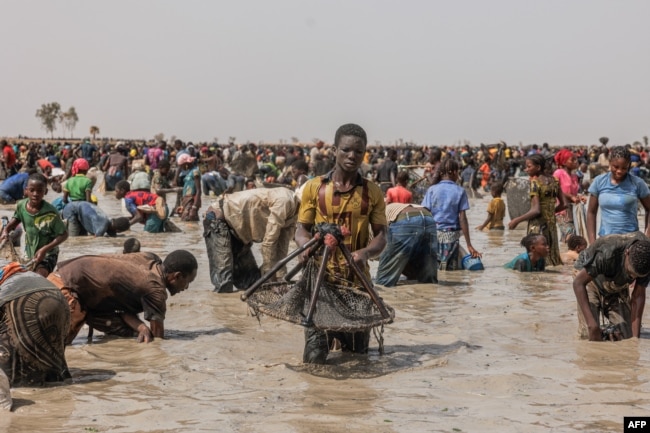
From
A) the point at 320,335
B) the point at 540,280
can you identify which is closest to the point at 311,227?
the point at 320,335

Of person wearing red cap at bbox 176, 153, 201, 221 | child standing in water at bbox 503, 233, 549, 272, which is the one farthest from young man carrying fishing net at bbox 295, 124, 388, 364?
person wearing red cap at bbox 176, 153, 201, 221

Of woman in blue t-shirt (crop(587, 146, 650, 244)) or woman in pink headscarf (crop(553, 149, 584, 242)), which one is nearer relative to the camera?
woman in blue t-shirt (crop(587, 146, 650, 244))

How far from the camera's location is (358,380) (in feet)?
20.3

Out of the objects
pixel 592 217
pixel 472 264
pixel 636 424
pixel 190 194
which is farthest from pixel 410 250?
pixel 190 194

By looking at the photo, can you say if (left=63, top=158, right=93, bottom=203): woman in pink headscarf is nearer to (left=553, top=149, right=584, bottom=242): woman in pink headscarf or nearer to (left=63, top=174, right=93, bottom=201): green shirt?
(left=63, top=174, right=93, bottom=201): green shirt

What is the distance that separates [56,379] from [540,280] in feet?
21.2

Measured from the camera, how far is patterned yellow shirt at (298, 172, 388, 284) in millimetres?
6383

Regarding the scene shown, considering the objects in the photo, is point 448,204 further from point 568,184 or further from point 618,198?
point 618,198

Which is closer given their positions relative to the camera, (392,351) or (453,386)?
(453,386)

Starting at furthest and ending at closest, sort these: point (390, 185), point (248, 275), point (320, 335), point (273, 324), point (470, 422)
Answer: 1. point (390, 185)
2. point (248, 275)
3. point (273, 324)
4. point (320, 335)
5. point (470, 422)

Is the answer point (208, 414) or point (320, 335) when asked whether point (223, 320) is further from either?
point (208, 414)

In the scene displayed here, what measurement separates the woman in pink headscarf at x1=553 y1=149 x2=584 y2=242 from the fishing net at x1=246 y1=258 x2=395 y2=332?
6.41 meters

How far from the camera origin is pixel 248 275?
10.0 metres

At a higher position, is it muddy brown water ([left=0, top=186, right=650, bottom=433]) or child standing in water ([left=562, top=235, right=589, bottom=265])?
child standing in water ([left=562, top=235, right=589, bottom=265])
